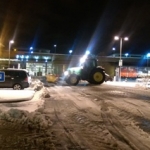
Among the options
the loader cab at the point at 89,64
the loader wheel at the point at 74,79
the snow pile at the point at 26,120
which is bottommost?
the snow pile at the point at 26,120

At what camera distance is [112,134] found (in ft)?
28.8

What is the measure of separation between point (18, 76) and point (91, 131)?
17.3m

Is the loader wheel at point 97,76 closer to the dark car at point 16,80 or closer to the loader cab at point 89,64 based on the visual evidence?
the loader cab at point 89,64

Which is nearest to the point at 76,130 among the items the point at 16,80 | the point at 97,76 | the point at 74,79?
Result: the point at 16,80

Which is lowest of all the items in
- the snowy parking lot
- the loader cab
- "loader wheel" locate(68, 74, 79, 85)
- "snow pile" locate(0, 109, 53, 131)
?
the snowy parking lot

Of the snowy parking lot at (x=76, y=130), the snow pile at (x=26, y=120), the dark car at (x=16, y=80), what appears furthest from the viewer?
the dark car at (x=16, y=80)

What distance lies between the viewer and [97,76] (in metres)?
34.9

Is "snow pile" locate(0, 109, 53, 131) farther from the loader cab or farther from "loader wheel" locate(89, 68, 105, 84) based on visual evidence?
"loader wheel" locate(89, 68, 105, 84)

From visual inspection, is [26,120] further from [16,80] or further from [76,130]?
[16,80]

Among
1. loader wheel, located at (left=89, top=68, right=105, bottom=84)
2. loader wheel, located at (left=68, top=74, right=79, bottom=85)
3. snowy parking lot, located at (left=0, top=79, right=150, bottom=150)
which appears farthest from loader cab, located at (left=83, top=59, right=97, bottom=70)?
snowy parking lot, located at (left=0, top=79, right=150, bottom=150)

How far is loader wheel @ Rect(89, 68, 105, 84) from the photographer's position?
34500 millimetres

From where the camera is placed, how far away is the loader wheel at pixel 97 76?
34.5m

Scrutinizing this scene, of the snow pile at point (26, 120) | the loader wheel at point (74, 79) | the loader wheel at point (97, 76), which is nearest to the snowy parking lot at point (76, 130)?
the snow pile at point (26, 120)

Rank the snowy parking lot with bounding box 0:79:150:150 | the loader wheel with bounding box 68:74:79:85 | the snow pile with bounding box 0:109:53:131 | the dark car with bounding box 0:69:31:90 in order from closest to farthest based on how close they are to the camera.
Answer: the snowy parking lot with bounding box 0:79:150:150 < the snow pile with bounding box 0:109:53:131 < the dark car with bounding box 0:69:31:90 < the loader wheel with bounding box 68:74:79:85
